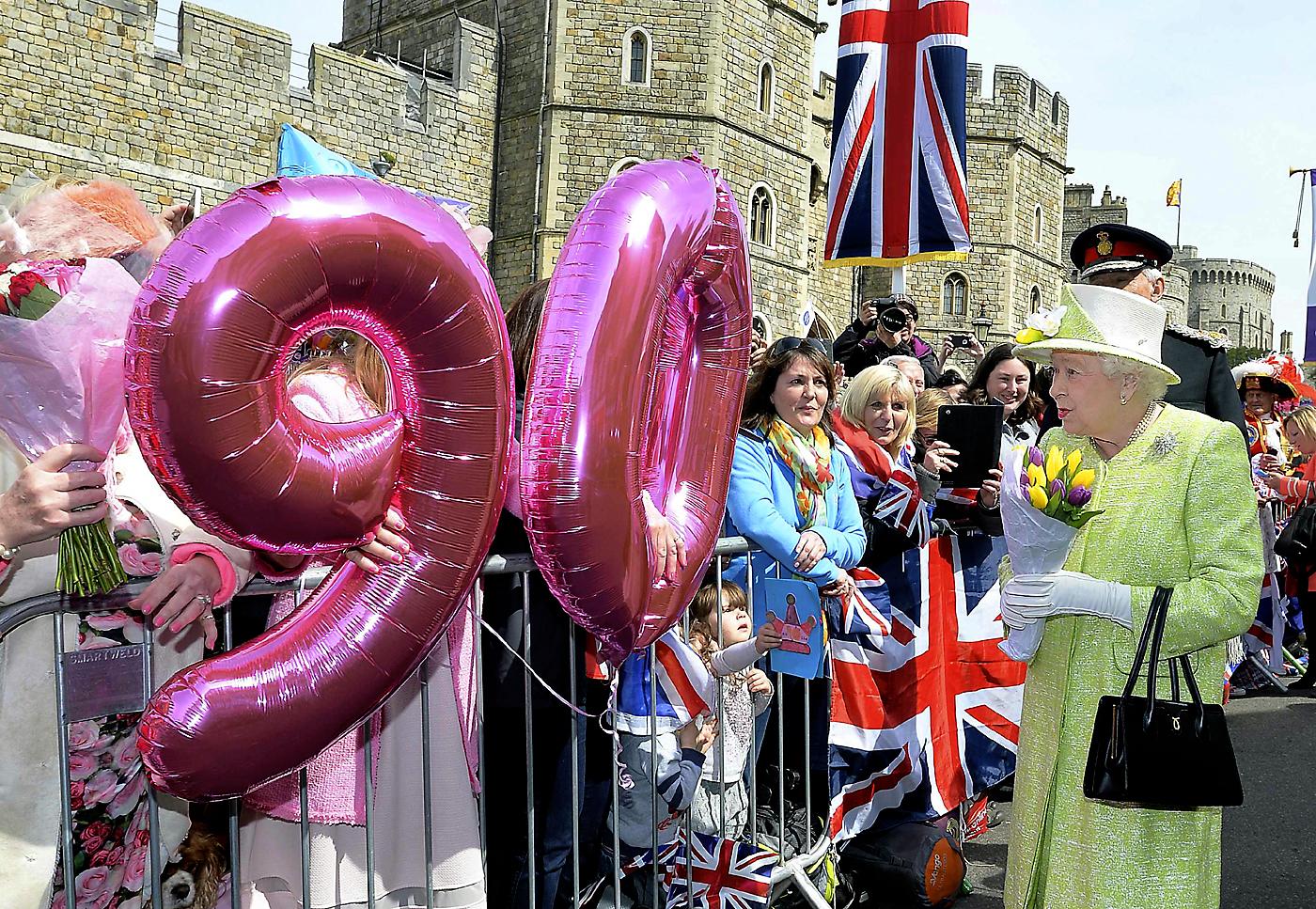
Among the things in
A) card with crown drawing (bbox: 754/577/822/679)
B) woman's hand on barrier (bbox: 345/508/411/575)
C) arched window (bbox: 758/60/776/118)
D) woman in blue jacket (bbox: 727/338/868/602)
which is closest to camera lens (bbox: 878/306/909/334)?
woman in blue jacket (bbox: 727/338/868/602)

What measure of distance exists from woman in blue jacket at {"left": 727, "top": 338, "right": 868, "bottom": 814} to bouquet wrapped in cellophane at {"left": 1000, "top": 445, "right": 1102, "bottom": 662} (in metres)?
0.91

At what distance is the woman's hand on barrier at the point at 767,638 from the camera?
9.09 ft

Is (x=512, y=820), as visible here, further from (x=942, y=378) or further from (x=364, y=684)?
(x=942, y=378)

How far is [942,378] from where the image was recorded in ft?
17.7

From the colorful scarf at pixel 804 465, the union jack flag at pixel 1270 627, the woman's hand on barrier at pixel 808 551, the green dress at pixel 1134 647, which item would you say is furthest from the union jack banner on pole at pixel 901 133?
the green dress at pixel 1134 647

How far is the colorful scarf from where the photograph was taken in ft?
11.4

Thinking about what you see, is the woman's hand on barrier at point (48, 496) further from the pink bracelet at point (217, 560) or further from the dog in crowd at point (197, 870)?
the dog in crowd at point (197, 870)

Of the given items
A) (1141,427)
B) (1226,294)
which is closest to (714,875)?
(1141,427)

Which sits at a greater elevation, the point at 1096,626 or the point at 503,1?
the point at 503,1

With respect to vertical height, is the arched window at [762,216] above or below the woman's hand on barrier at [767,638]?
above

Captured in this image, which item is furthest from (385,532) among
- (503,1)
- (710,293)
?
(503,1)

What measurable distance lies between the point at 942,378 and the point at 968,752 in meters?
2.17

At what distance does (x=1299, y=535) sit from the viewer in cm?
620

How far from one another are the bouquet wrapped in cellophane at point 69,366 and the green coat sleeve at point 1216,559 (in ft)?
6.54
